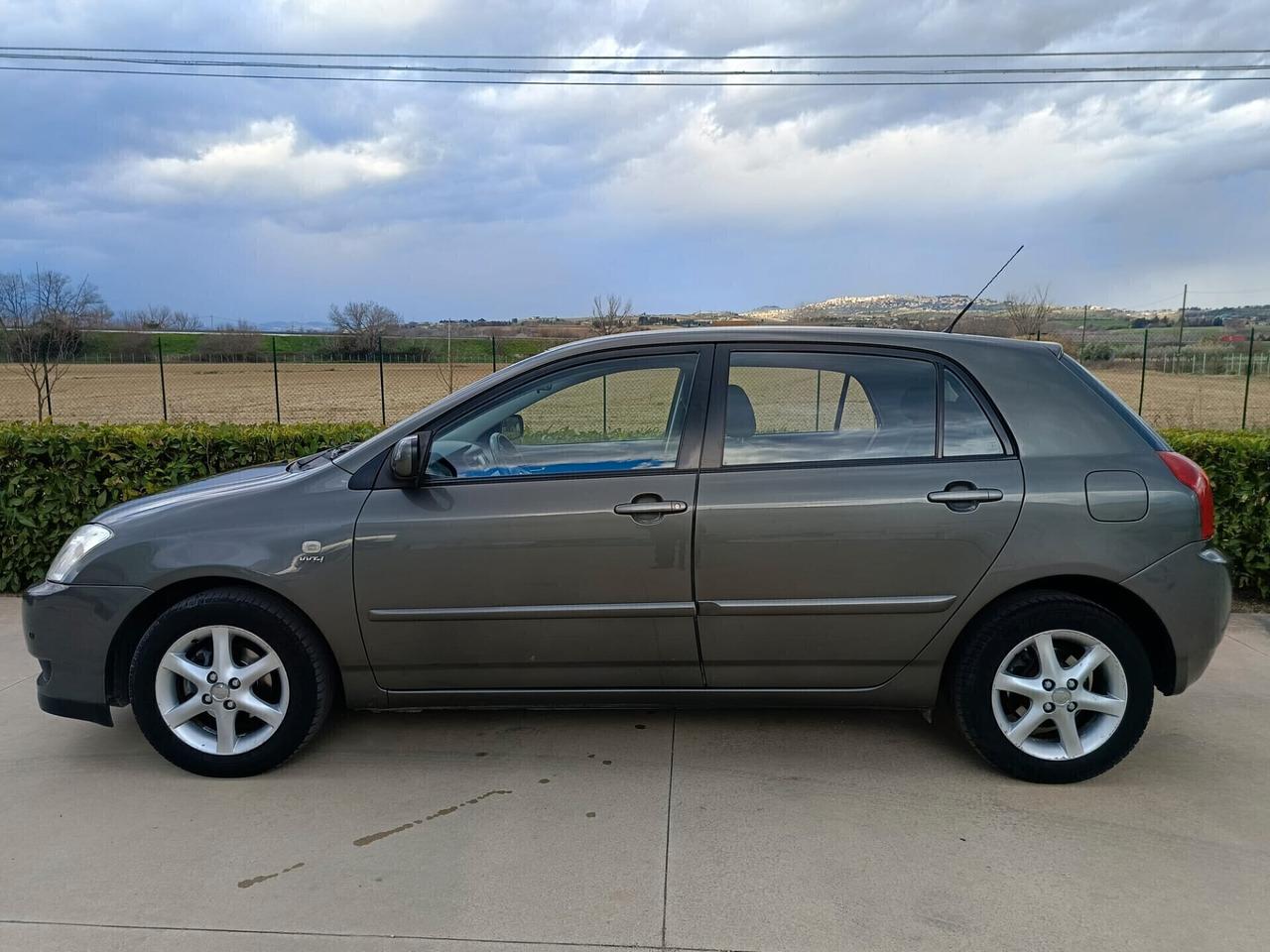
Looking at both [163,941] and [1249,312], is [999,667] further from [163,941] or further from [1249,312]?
[1249,312]

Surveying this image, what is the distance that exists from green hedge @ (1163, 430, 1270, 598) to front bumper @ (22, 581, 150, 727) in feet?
19.1

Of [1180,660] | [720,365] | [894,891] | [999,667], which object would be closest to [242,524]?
[720,365]

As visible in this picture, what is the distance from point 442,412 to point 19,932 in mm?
2014

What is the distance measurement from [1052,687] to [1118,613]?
40 centimetres

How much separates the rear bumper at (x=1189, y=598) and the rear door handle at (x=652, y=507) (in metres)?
1.62

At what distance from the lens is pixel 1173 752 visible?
351 cm

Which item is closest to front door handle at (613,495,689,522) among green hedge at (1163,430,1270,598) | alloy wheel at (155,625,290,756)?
alloy wheel at (155,625,290,756)

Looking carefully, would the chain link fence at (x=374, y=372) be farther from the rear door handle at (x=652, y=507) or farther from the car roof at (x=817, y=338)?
the rear door handle at (x=652, y=507)

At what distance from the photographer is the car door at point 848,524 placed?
307cm

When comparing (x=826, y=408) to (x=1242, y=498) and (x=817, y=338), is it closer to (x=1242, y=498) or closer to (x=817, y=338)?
(x=817, y=338)

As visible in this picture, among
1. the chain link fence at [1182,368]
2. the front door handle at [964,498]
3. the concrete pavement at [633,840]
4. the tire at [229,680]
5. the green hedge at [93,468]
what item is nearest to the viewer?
the concrete pavement at [633,840]

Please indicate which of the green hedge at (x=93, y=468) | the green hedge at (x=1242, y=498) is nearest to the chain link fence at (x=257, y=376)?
the green hedge at (x=93, y=468)

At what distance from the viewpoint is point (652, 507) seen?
10.1 ft

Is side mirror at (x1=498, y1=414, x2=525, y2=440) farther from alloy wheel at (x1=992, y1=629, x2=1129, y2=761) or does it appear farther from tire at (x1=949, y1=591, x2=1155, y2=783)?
alloy wheel at (x1=992, y1=629, x2=1129, y2=761)
